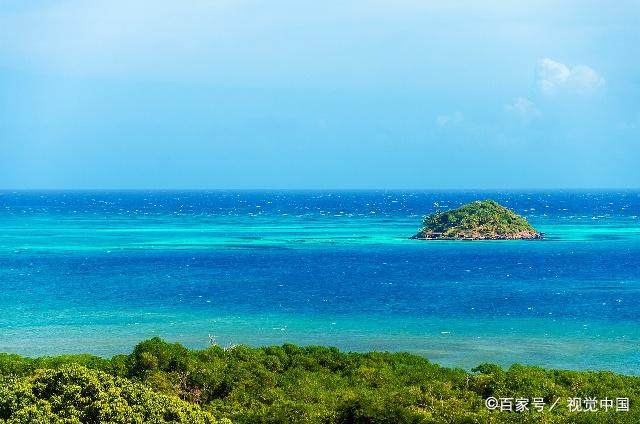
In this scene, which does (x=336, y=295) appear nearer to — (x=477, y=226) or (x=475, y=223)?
(x=477, y=226)

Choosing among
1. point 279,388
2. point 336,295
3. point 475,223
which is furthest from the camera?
point 475,223

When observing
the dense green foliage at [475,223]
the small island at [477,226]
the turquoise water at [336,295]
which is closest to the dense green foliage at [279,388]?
the turquoise water at [336,295]

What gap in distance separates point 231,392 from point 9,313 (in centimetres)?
3269

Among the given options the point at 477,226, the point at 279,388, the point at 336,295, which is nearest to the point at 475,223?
the point at 477,226

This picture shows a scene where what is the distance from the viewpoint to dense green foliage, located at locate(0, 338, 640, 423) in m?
18.2

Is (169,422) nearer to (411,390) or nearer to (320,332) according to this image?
(411,390)

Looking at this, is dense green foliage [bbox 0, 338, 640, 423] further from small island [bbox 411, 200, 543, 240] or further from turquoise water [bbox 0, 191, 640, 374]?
small island [bbox 411, 200, 543, 240]

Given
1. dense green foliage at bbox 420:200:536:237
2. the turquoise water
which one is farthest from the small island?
the turquoise water

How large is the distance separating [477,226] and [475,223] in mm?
627

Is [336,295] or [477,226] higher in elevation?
[477,226]

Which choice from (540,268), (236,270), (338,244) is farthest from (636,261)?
(236,270)

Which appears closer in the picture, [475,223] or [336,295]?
[336,295]

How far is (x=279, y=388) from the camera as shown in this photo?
2748cm

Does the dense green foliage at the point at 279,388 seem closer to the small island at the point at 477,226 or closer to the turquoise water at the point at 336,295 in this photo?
the turquoise water at the point at 336,295
